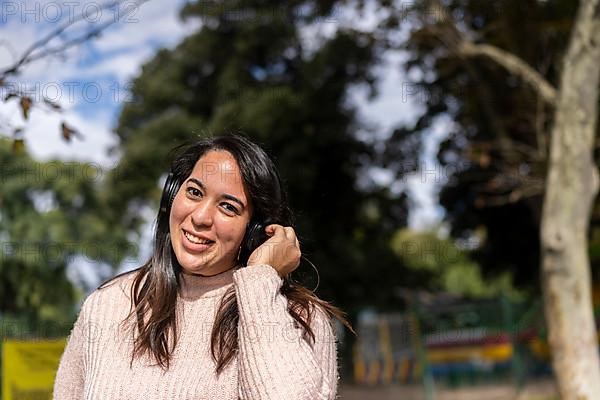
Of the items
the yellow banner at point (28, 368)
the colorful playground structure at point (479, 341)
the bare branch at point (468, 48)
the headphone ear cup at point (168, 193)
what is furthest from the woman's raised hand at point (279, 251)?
the colorful playground structure at point (479, 341)

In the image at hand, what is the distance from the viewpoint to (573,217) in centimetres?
811

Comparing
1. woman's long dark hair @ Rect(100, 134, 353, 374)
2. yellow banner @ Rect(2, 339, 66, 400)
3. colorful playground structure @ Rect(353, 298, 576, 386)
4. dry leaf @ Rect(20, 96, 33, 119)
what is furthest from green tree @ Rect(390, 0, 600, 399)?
woman's long dark hair @ Rect(100, 134, 353, 374)

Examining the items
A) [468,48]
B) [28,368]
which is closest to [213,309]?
[28,368]

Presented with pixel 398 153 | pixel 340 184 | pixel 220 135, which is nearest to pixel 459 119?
pixel 398 153

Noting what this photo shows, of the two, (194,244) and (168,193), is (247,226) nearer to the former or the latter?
(194,244)

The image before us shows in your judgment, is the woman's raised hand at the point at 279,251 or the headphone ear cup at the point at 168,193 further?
the headphone ear cup at the point at 168,193

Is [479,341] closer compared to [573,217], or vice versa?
[573,217]

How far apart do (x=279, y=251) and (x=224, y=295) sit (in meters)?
0.19

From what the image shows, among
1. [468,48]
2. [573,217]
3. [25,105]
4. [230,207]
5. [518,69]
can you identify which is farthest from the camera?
[468,48]

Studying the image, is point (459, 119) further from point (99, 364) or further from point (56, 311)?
point (99, 364)

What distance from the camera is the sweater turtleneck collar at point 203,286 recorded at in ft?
7.98

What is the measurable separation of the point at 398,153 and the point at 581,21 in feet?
35.9

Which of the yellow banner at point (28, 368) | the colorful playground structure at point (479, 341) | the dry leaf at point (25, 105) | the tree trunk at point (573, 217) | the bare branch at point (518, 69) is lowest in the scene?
the colorful playground structure at point (479, 341)

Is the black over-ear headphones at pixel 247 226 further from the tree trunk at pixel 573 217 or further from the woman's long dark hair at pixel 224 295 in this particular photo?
the tree trunk at pixel 573 217
